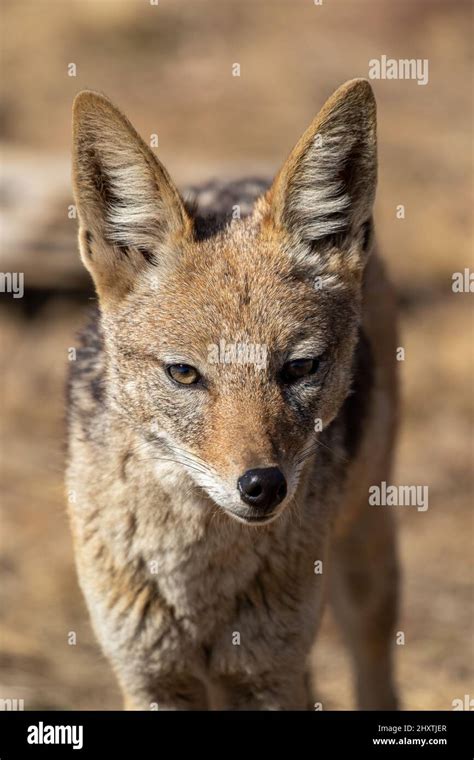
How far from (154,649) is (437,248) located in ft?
30.7

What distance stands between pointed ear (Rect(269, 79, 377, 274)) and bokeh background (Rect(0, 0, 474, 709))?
87.7 inches

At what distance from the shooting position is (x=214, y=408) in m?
4.77

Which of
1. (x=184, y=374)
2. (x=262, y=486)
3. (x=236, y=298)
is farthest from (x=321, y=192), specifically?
(x=262, y=486)

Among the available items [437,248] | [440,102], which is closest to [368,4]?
[440,102]

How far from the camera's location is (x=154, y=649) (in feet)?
18.0

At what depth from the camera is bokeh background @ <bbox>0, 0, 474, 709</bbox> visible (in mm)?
9055

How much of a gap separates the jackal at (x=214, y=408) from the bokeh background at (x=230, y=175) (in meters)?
1.35

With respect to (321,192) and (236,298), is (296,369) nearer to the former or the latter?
(236,298)

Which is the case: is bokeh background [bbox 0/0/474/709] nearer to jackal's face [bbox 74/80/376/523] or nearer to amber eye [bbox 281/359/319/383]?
jackal's face [bbox 74/80/376/523]

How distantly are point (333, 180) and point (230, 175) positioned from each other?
575 cm

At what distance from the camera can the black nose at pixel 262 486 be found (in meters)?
4.49
